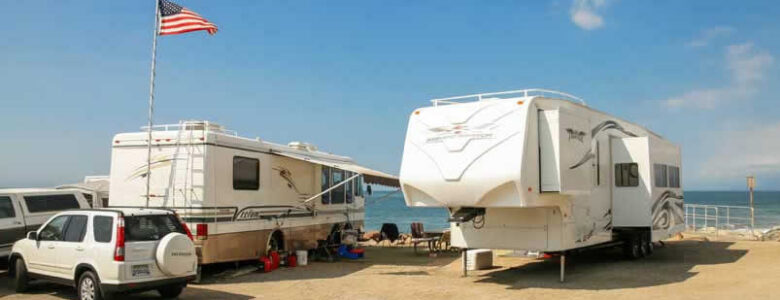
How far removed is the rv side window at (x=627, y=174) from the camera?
13461mm

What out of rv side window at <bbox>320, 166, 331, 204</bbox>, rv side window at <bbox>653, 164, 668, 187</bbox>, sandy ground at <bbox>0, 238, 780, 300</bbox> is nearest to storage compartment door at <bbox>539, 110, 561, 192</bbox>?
sandy ground at <bbox>0, 238, 780, 300</bbox>

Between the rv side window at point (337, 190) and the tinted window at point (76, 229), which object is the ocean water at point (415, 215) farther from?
the tinted window at point (76, 229)

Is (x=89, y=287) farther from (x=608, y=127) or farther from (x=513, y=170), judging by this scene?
(x=608, y=127)

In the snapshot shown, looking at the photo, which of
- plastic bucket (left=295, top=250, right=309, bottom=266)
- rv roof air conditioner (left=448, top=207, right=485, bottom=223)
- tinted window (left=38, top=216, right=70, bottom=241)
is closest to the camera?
tinted window (left=38, top=216, right=70, bottom=241)

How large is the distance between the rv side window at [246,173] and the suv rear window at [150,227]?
9.87 feet

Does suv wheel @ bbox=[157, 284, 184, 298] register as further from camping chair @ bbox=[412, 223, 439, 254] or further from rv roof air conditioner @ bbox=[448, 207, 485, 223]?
camping chair @ bbox=[412, 223, 439, 254]

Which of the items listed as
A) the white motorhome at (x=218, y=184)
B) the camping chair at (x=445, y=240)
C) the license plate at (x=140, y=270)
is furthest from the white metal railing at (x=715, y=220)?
the license plate at (x=140, y=270)

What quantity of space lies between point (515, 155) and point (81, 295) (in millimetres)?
6586

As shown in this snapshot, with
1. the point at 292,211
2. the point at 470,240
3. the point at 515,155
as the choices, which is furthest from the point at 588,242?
the point at 292,211

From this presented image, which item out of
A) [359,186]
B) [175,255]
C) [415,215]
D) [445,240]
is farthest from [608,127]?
[415,215]

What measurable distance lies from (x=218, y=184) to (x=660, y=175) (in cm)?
933

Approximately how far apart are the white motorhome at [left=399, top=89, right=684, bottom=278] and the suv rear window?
375cm

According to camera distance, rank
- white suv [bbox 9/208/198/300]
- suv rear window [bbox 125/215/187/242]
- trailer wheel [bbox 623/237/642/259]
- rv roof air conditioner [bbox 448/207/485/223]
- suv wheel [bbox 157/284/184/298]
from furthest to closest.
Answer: trailer wheel [bbox 623/237/642/259]
rv roof air conditioner [bbox 448/207/485/223]
suv wheel [bbox 157/284/184/298]
suv rear window [bbox 125/215/187/242]
white suv [bbox 9/208/198/300]

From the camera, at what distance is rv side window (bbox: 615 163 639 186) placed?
530 inches
